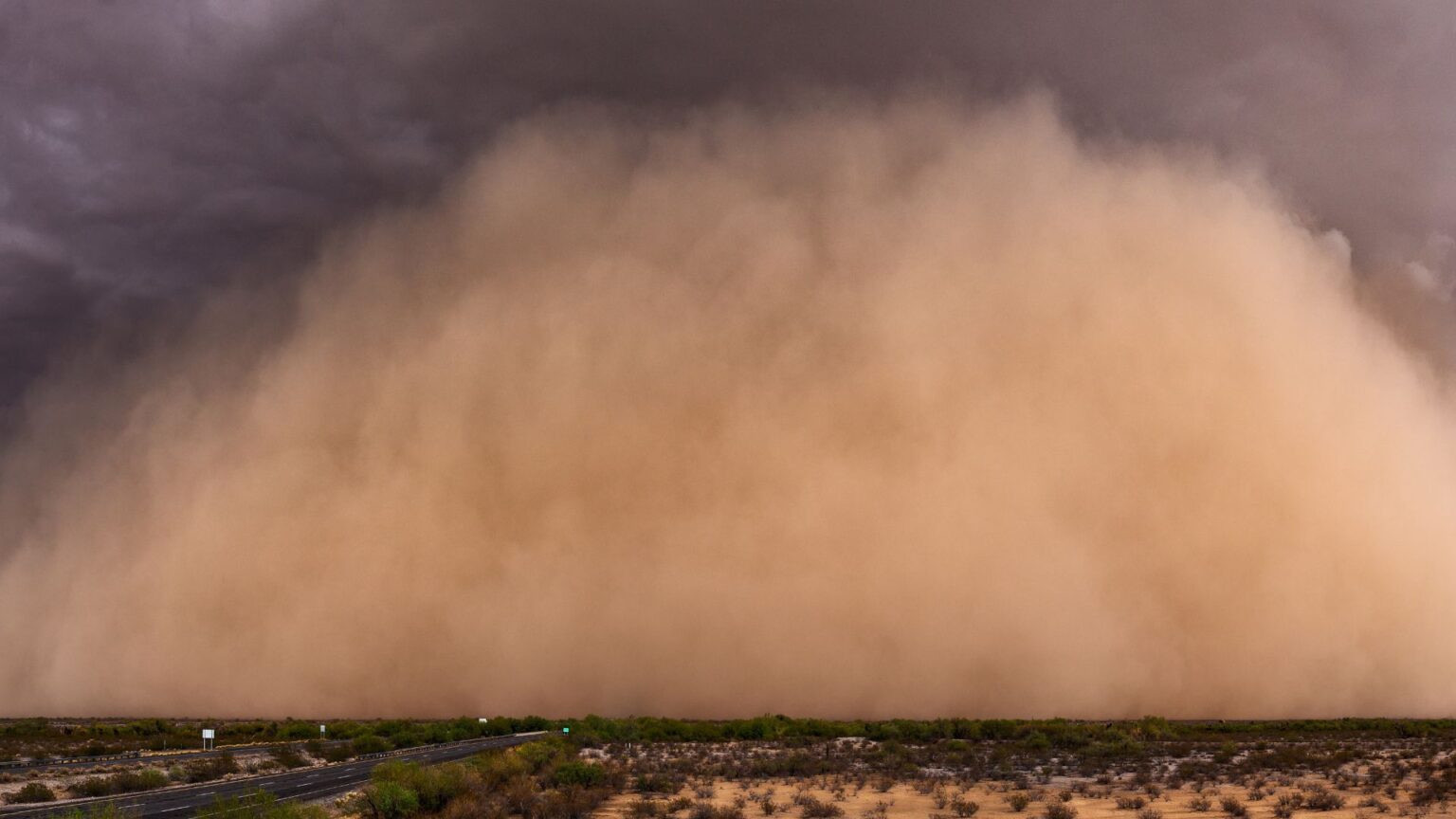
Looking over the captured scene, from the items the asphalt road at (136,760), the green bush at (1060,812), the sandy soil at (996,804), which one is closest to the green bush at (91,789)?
the asphalt road at (136,760)

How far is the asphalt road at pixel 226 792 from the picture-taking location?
19.2 metres

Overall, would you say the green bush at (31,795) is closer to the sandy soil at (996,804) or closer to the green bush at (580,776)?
the green bush at (580,776)

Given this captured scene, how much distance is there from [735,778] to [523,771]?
19.4ft

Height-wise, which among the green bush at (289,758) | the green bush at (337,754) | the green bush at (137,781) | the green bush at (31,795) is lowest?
the green bush at (337,754)

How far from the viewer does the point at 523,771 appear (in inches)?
968

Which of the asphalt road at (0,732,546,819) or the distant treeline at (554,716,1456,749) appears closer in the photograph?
the asphalt road at (0,732,546,819)

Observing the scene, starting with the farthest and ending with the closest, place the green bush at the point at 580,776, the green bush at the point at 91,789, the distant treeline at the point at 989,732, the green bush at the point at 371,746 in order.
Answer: the distant treeline at the point at 989,732, the green bush at the point at 371,746, the green bush at the point at 91,789, the green bush at the point at 580,776

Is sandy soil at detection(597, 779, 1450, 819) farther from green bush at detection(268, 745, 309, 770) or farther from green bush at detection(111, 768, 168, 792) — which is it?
green bush at detection(268, 745, 309, 770)

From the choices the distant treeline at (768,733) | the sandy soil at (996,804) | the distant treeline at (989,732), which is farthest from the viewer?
the distant treeline at (989,732)

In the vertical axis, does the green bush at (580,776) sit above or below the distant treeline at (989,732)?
above

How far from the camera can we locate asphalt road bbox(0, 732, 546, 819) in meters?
19.2

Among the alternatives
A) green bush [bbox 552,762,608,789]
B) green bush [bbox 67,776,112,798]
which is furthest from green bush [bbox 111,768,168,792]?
green bush [bbox 552,762,608,789]

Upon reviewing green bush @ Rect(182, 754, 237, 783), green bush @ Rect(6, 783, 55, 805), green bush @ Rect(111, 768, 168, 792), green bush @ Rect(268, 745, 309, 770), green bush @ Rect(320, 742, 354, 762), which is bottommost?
green bush @ Rect(320, 742, 354, 762)

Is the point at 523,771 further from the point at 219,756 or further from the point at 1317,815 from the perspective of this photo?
the point at 1317,815
